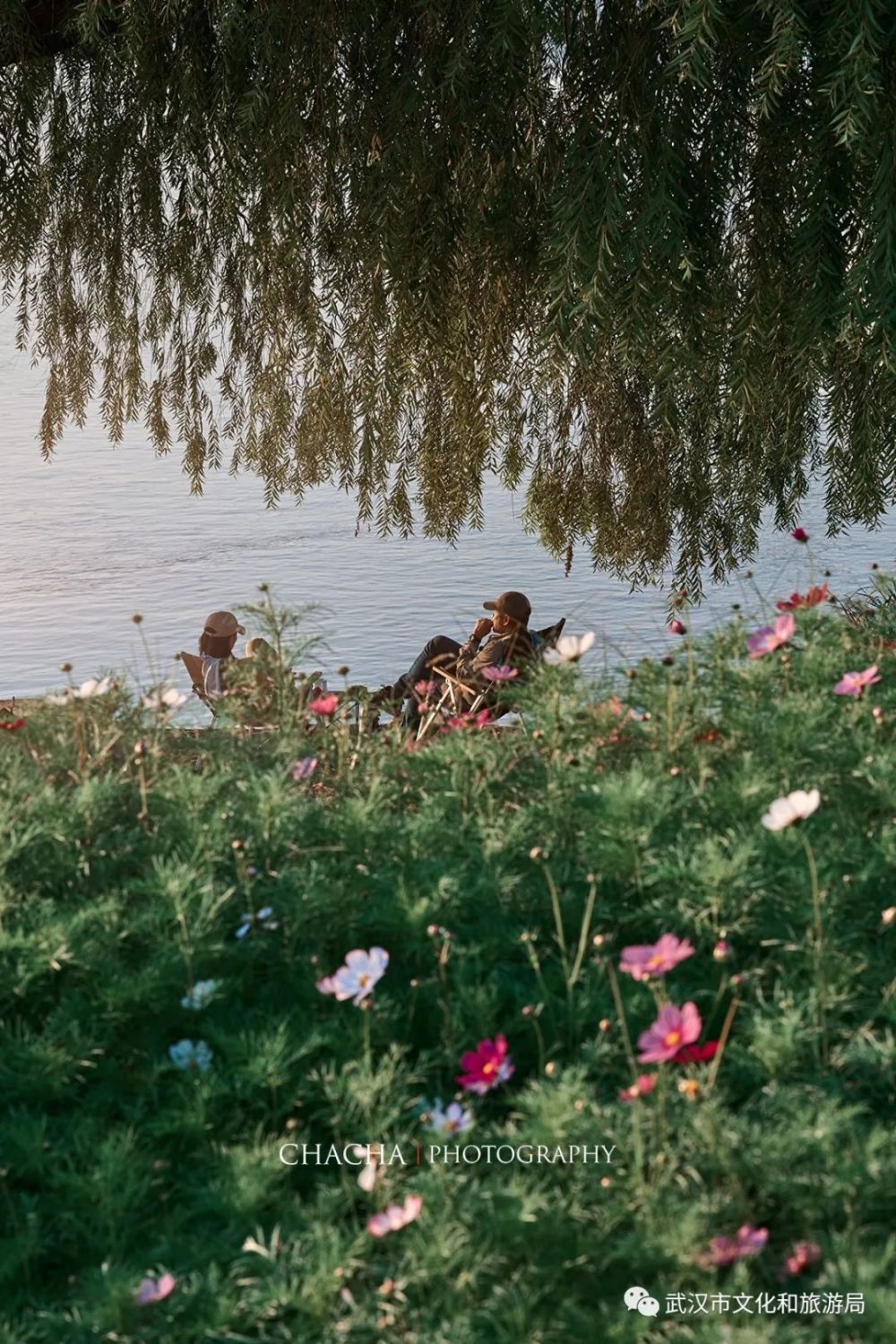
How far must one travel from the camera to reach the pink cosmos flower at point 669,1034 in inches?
85.0

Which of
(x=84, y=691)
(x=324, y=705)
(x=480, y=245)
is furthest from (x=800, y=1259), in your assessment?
(x=480, y=245)

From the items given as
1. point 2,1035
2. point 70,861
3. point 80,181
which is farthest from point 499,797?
point 80,181

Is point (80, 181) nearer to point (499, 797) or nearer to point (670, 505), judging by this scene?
point (670, 505)

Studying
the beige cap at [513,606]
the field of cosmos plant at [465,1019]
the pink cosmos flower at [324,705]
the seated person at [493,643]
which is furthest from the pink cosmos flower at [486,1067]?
the beige cap at [513,606]

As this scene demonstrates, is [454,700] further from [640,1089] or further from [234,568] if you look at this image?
[234,568]

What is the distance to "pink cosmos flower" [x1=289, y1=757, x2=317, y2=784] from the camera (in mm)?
3238

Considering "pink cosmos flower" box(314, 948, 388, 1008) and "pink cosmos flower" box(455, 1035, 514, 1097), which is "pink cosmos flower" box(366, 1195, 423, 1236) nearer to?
"pink cosmos flower" box(455, 1035, 514, 1097)

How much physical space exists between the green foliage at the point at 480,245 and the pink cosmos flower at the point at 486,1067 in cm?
267

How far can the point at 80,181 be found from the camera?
6.80m

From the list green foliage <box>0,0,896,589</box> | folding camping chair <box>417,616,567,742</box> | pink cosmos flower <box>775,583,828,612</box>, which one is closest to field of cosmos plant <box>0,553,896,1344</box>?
pink cosmos flower <box>775,583,828,612</box>

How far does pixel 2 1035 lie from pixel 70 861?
43 centimetres

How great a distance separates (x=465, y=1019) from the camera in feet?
8.40

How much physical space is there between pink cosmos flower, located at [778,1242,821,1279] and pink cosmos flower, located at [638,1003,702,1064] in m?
0.28

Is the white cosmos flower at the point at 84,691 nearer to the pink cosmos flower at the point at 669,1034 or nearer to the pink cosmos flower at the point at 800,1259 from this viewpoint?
the pink cosmos flower at the point at 669,1034
